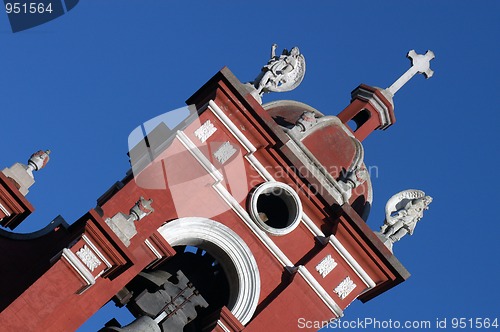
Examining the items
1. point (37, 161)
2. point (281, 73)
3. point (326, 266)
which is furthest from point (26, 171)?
point (326, 266)

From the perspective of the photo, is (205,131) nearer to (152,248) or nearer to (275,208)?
(275,208)

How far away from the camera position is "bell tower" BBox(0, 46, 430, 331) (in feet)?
79.8

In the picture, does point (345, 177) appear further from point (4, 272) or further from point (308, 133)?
point (4, 272)

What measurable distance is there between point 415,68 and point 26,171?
11.2 m

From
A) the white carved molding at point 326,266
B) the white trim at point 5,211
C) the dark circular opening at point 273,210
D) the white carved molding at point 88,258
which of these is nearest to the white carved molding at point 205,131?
the dark circular opening at point 273,210

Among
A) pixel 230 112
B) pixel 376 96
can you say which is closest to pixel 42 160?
pixel 230 112

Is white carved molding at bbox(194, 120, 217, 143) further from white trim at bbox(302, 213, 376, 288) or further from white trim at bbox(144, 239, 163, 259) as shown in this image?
white trim at bbox(302, 213, 376, 288)

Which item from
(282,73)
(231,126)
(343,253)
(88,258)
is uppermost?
(282,73)

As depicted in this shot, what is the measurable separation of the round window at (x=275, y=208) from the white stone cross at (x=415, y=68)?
5990mm

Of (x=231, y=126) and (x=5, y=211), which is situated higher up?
(x=5, y=211)

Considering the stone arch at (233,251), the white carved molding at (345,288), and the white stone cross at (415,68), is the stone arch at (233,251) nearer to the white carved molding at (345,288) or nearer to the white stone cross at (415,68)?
the white carved molding at (345,288)

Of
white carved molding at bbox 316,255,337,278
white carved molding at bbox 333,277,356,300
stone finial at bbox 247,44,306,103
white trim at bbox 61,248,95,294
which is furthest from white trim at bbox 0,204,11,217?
white carved molding at bbox 333,277,356,300

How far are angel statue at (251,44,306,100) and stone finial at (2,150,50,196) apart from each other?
501 centimetres

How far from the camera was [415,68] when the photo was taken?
30.8 metres
